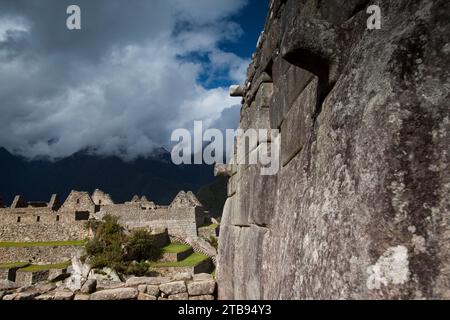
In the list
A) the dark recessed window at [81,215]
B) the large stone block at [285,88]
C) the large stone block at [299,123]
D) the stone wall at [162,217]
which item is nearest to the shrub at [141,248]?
the stone wall at [162,217]

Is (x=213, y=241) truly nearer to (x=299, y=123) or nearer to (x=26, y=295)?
(x=26, y=295)

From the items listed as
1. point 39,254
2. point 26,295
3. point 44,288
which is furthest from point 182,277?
point 39,254

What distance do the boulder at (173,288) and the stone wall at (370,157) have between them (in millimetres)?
6640

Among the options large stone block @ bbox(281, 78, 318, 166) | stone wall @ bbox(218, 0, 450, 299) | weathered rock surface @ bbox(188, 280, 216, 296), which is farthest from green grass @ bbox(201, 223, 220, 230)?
stone wall @ bbox(218, 0, 450, 299)

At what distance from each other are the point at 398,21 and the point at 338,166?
0.69 m

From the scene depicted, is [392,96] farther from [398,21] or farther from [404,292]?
[404,292]

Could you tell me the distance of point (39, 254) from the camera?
30328mm

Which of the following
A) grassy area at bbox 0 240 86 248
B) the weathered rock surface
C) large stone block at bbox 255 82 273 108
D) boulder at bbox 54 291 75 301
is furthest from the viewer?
grassy area at bbox 0 240 86 248

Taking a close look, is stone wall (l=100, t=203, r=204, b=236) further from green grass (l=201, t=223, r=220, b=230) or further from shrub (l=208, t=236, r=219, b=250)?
shrub (l=208, t=236, r=219, b=250)

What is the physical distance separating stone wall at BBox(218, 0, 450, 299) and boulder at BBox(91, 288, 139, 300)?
6.68m

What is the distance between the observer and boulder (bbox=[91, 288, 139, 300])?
8430 mm

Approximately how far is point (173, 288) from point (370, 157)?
26.3 ft
